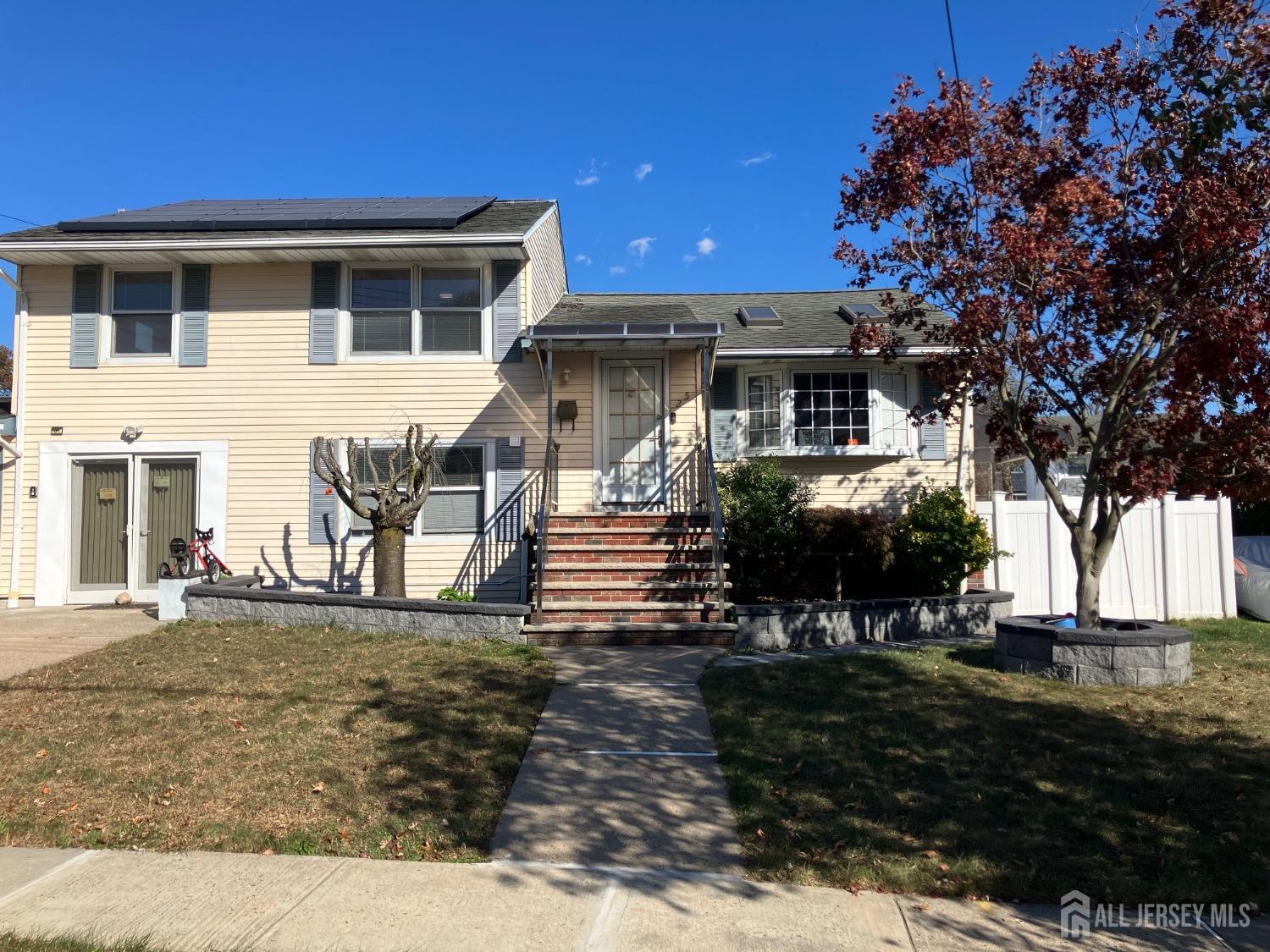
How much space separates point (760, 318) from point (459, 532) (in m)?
5.86

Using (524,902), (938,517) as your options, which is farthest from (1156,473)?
(524,902)

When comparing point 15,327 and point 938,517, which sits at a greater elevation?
point 15,327

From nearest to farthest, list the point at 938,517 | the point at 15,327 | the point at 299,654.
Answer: the point at 299,654, the point at 938,517, the point at 15,327

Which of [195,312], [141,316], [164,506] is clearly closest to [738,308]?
[195,312]

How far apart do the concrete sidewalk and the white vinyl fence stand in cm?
845

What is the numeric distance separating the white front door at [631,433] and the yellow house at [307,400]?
0.02 metres

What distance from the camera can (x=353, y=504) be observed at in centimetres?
988

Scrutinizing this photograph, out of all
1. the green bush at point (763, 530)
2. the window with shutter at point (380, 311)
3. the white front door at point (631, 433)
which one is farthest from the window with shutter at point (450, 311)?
the green bush at point (763, 530)

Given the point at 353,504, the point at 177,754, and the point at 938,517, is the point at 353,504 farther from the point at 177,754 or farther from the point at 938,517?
the point at 938,517

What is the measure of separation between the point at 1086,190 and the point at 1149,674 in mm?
4001

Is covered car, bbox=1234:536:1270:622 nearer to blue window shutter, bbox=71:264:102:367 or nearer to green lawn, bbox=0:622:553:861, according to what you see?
green lawn, bbox=0:622:553:861

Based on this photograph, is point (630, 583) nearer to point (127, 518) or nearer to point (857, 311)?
point (857, 311)

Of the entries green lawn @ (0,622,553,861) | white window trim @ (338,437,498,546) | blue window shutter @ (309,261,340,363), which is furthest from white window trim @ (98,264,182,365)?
green lawn @ (0,622,553,861)

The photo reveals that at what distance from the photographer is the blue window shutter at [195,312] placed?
12086mm
